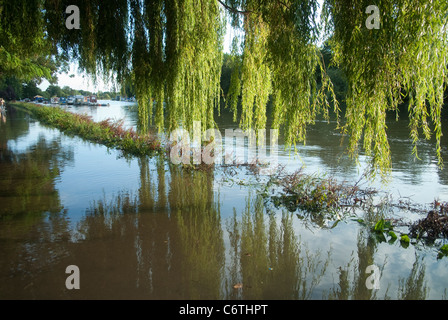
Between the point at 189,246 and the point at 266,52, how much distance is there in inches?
126

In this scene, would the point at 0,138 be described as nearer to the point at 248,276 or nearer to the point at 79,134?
the point at 79,134

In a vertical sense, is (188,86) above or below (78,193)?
above

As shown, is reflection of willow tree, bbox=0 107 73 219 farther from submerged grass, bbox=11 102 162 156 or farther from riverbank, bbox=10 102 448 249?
riverbank, bbox=10 102 448 249

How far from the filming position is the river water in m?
3.51

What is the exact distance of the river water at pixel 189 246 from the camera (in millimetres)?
3506

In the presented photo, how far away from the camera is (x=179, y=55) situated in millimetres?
5555

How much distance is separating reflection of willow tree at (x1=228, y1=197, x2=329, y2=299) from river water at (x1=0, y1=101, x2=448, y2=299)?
0.5 inches

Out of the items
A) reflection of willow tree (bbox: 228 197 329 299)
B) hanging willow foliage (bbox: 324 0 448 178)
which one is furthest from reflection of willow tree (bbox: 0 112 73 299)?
hanging willow foliage (bbox: 324 0 448 178)

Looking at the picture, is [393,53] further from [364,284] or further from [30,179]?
[30,179]

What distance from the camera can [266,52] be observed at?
5.21 metres

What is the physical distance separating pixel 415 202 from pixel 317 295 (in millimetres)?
4246

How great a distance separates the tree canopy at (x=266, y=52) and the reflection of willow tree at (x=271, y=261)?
147 centimetres

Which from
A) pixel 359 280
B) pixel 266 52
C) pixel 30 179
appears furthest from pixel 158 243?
pixel 30 179
